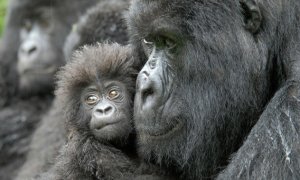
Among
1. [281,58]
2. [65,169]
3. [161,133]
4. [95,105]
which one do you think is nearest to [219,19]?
[281,58]

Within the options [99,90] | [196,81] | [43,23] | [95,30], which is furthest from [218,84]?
[43,23]

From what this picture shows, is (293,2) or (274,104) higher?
(293,2)

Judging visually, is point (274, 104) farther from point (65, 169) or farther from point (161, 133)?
point (65, 169)

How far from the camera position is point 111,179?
12.9 feet

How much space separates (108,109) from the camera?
4043mm

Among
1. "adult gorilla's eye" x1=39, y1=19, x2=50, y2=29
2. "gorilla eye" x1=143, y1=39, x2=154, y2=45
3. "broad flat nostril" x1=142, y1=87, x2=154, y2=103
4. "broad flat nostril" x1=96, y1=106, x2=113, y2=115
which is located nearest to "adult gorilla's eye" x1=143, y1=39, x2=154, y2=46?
"gorilla eye" x1=143, y1=39, x2=154, y2=45

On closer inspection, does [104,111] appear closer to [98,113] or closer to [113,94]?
[98,113]

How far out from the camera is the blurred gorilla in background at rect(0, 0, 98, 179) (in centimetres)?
823

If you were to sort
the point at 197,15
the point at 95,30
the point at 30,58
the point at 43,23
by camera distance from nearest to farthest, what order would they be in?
the point at 197,15, the point at 95,30, the point at 30,58, the point at 43,23

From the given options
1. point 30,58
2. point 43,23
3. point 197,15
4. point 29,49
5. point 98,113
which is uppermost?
point 43,23

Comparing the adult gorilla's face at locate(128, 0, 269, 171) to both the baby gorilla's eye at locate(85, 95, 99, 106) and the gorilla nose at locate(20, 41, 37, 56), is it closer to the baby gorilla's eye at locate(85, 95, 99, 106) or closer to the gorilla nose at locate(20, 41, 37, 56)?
the baby gorilla's eye at locate(85, 95, 99, 106)

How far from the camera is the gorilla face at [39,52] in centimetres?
830

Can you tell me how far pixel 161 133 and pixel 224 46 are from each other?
58 centimetres

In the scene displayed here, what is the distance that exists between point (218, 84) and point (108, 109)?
78 centimetres
